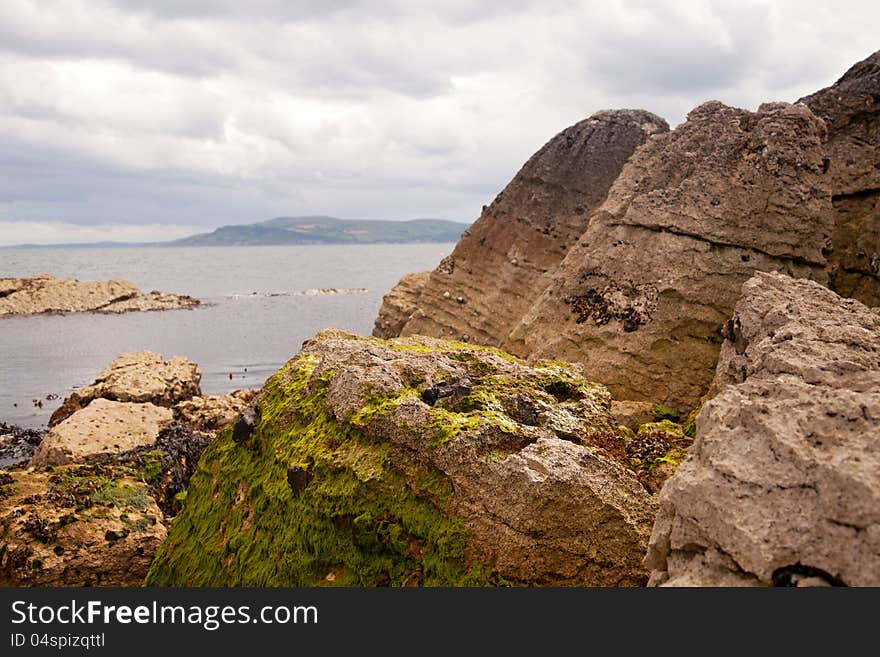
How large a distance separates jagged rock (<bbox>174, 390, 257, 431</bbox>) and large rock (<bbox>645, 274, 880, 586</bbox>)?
56.1 ft

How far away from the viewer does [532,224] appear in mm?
24266

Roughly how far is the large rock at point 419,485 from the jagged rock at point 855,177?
8254 mm

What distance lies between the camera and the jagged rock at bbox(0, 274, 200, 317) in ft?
205

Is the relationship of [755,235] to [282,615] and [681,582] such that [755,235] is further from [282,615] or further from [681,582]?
[282,615]

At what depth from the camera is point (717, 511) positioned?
14.6 ft

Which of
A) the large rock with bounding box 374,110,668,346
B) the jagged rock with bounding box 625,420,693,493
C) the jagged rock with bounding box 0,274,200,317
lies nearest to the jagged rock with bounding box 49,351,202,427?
the large rock with bounding box 374,110,668,346

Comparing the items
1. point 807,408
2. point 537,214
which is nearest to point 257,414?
point 807,408

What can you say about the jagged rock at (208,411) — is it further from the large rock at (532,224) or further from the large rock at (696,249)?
the large rock at (696,249)

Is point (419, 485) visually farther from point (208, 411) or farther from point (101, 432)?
point (208, 411)

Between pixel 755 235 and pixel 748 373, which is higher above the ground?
pixel 755 235

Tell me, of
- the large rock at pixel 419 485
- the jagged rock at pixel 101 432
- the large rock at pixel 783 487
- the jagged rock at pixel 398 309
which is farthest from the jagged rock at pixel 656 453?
the jagged rock at pixel 398 309

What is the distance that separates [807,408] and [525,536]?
257 centimetres

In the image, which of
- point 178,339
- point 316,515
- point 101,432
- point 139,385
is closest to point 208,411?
point 139,385

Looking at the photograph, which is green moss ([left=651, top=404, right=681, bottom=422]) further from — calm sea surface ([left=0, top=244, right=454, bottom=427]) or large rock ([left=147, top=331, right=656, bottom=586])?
calm sea surface ([left=0, top=244, right=454, bottom=427])
